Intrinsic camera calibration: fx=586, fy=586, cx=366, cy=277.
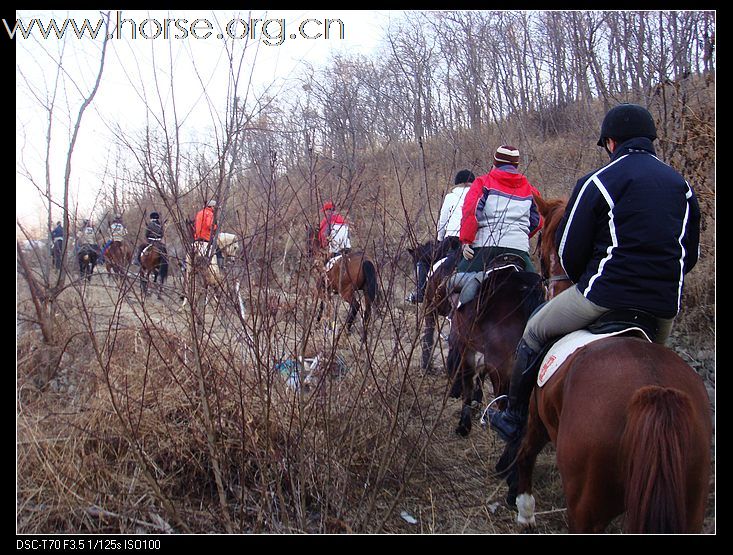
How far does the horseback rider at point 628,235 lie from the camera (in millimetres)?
2941

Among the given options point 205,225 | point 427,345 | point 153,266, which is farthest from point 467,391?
point 153,266

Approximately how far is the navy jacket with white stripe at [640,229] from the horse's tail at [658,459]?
29.1 inches

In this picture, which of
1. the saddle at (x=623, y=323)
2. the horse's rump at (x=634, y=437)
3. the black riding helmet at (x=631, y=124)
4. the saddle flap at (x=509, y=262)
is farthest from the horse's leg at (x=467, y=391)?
the black riding helmet at (x=631, y=124)

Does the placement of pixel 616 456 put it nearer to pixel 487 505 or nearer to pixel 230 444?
pixel 487 505

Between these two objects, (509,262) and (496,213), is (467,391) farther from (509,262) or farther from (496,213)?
(496,213)

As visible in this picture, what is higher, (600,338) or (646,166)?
(646,166)

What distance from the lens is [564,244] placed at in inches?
130

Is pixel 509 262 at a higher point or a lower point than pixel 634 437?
higher

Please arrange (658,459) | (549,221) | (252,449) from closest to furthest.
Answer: (658,459), (252,449), (549,221)

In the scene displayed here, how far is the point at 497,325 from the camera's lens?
4.78m

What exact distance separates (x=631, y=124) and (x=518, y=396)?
1734mm

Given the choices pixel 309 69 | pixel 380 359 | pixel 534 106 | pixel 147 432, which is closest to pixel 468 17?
pixel 534 106

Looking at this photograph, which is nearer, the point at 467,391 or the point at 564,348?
the point at 564,348

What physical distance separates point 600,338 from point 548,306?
491 mm
